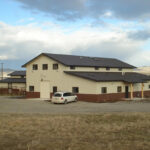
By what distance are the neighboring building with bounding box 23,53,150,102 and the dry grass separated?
17.4 m

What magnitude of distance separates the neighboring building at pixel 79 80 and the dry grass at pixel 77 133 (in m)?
17.4

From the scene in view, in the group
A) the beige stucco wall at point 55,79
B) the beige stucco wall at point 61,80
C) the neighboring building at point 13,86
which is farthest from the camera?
the neighboring building at point 13,86

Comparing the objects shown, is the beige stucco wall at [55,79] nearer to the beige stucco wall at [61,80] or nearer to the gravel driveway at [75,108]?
the beige stucco wall at [61,80]

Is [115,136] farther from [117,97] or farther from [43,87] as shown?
[43,87]

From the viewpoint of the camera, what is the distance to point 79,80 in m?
39.2

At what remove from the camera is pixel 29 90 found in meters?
45.9

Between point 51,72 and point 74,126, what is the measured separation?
26141 millimetres

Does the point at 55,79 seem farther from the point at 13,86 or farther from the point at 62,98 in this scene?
the point at 13,86

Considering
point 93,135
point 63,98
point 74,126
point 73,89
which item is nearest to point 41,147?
point 93,135

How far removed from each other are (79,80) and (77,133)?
24019mm

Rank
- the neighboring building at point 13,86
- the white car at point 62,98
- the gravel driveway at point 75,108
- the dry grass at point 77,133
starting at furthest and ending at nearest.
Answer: the neighboring building at point 13,86
the white car at point 62,98
the gravel driveway at point 75,108
the dry grass at point 77,133

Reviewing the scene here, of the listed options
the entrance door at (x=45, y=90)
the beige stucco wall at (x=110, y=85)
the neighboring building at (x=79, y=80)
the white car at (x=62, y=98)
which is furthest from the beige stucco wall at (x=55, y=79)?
the white car at (x=62, y=98)

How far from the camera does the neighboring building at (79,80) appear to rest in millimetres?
38353

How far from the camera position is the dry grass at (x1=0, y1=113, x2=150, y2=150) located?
482 inches
